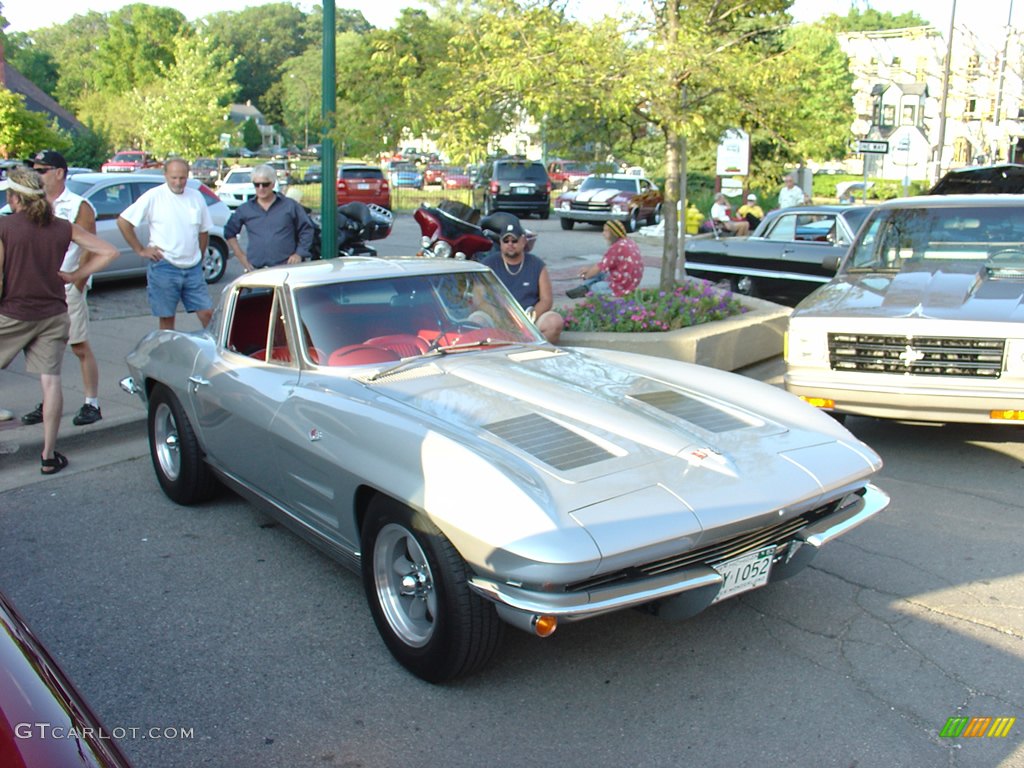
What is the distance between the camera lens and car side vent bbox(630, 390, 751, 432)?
385cm

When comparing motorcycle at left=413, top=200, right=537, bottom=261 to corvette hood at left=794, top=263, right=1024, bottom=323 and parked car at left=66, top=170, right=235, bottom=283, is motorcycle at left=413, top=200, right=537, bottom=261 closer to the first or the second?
parked car at left=66, top=170, right=235, bottom=283

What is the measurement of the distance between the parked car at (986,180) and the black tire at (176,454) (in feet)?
34.6

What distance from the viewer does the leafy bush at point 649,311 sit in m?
8.03

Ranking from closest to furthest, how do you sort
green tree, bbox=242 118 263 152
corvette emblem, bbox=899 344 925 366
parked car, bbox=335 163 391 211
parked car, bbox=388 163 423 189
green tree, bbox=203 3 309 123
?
corvette emblem, bbox=899 344 925 366 → parked car, bbox=335 163 391 211 → parked car, bbox=388 163 423 189 → green tree, bbox=242 118 263 152 → green tree, bbox=203 3 309 123

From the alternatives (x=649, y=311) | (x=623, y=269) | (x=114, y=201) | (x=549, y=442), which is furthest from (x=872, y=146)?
(x=549, y=442)

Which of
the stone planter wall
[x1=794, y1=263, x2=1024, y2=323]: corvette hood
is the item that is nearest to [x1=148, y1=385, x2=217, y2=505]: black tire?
the stone planter wall

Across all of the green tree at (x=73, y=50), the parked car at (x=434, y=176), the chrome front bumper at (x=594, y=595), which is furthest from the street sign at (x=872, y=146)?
the green tree at (x=73, y=50)

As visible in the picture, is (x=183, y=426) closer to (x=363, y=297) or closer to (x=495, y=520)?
(x=363, y=297)

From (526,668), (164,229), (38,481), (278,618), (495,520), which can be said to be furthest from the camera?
(164,229)

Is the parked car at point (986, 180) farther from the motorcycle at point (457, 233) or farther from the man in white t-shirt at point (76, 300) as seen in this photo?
the man in white t-shirt at point (76, 300)

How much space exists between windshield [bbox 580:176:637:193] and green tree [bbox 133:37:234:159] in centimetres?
2951

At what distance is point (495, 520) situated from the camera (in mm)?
3012

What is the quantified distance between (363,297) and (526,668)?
197 centimetres

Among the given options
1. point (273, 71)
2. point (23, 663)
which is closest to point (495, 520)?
point (23, 663)
